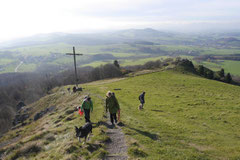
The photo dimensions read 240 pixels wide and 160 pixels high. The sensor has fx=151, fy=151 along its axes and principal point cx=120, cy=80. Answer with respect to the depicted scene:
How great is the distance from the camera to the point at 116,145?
40.2ft

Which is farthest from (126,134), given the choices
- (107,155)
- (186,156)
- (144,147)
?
(186,156)

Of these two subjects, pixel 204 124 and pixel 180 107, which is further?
pixel 180 107

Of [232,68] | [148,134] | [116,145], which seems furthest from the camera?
[232,68]

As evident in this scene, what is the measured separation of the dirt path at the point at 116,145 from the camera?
34.8 feet

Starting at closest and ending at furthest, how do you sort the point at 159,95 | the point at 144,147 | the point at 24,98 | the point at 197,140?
the point at 144,147
the point at 197,140
the point at 159,95
the point at 24,98

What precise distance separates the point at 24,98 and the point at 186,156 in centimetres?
13581

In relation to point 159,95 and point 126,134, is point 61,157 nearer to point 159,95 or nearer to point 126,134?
point 126,134

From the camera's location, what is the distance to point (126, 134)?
46.3ft

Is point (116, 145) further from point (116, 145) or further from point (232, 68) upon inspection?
point (232, 68)

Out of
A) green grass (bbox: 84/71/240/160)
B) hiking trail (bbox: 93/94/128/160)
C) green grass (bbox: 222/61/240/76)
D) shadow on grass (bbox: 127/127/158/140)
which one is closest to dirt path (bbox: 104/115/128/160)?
hiking trail (bbox: 93/94/128/160)

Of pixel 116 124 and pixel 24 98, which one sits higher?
pixel 116 124

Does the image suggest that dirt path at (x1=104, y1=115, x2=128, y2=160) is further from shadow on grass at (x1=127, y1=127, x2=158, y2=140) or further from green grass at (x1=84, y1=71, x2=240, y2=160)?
shadow on grass at (x1=127, y1=127, x2=158, y2=140)

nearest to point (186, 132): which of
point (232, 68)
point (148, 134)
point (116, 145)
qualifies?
point (148, 134)

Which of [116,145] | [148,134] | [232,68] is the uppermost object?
[116,145]
